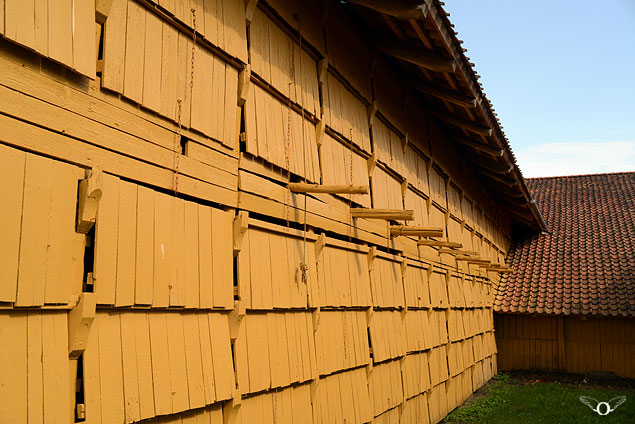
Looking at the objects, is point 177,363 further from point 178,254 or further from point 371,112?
point 371,112

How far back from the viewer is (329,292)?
6.36 meters

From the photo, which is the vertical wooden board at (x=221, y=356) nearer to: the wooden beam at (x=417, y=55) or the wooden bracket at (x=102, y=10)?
the wooden bracket at (x=102, y=10)

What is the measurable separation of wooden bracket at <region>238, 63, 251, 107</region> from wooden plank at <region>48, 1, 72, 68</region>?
1873 mm

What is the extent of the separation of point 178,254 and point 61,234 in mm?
A: 1017

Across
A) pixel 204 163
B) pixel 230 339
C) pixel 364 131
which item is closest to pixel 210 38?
pixel 204 163

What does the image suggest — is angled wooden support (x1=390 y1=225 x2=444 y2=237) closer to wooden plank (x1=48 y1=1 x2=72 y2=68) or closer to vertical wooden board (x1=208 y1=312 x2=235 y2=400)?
vertical wooden board (x1=208 y1=312 x2=235 y2=400)

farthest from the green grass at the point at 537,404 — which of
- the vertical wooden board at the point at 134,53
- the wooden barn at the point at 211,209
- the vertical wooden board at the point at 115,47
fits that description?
the vertical wooden board at the point at 115,47

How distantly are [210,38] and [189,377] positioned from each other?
2.62m

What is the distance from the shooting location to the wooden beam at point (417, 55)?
780 cm

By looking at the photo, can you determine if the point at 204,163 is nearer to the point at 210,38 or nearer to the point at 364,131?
the point at 210,38

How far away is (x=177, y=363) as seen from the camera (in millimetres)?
3932

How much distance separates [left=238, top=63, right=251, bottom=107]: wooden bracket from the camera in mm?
5062

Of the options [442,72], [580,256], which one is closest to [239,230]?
[442,72]

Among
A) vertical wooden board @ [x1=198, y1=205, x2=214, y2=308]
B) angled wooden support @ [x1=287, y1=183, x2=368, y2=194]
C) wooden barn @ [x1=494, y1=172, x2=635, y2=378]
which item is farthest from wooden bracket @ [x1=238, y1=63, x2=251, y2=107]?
wooden barn @ [x1=494, y1=172, x2=635, y2=378]
